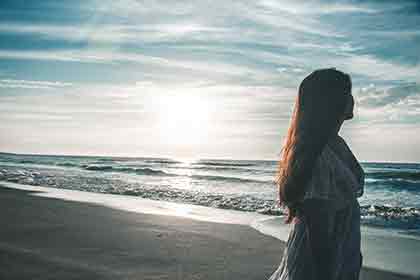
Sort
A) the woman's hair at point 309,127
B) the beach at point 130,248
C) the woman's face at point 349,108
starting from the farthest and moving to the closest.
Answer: the beach at point 130,248 < the woman's face at point 349,108 < the woman's hair at point 309,127

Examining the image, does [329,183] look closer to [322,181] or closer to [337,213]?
[322,181]

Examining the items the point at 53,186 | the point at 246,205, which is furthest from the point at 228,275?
the point at 53,186

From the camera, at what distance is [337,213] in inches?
89.2

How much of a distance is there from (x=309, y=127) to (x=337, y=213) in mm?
484

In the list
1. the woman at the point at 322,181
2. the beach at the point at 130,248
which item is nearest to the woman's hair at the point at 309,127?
the woman at the point at 322,181

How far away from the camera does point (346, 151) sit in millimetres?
2355

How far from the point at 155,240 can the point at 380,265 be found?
321cm

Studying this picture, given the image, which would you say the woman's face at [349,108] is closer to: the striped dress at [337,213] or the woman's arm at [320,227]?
the striped dress at [337,213]

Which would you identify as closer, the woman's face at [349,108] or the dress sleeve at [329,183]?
the dress sleeve at [329,183]

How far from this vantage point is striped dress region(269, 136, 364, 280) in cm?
219

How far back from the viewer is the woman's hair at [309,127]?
2.12m

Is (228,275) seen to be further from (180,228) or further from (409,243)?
(409,243)

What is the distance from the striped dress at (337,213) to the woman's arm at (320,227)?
2 centimetres

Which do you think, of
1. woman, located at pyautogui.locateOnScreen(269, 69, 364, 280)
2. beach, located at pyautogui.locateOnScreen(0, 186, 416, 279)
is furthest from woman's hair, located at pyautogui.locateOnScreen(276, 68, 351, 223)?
beach, located at pyautogui.locateOnScreen(0, 186, 416, 279)
